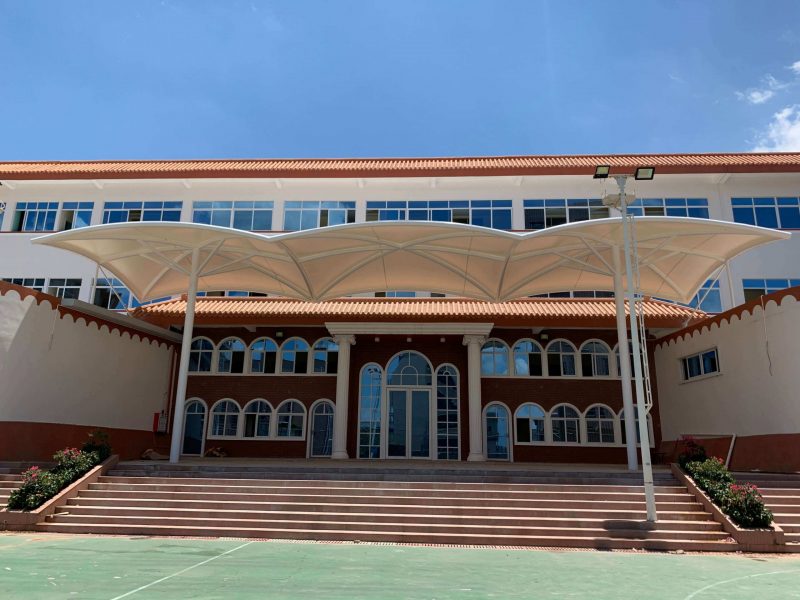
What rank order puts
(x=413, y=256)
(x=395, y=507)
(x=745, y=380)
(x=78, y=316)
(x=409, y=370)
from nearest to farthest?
(x=395, y=507) < (x=745, y=380) < (x=78, y=316) < (x=413, y=256) < (x=409, y=370)

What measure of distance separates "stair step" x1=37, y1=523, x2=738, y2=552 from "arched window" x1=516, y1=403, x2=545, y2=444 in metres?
9.52

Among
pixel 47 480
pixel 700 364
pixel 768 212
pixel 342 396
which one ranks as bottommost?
pixel 47 480

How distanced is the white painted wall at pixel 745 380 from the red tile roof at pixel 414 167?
291 inches

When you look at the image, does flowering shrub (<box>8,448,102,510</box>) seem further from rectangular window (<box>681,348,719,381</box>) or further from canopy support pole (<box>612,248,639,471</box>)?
rectangular window (<box>681,348,719,381</box>)

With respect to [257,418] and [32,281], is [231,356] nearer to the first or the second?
[257,418]

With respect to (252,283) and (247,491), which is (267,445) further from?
(247,491)

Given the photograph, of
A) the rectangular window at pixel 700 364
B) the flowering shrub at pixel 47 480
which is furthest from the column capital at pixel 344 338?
the rectangular window at pixel 700 364

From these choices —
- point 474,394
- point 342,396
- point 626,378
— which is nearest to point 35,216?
point 342,396

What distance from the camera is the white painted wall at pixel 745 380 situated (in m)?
14.1

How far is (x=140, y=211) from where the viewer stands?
23922 mm

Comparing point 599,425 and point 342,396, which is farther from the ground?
point 342,396

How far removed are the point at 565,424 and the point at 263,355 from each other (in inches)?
425

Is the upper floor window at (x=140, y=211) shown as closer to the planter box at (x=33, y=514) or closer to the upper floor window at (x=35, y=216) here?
the upper floor window at (x=35, y=216)

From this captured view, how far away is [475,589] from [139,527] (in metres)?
7.09
